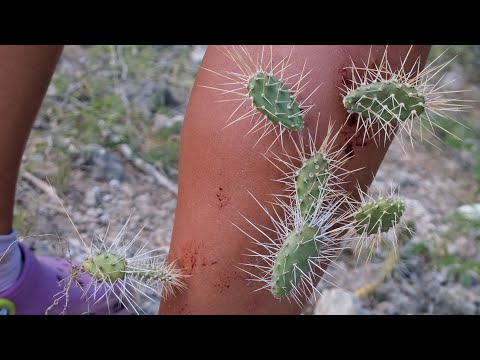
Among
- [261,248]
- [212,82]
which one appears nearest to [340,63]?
[212,82]

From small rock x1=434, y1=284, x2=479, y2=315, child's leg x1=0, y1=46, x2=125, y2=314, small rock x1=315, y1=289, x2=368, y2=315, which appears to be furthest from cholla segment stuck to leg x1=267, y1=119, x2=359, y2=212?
small rock x1=434, y1=284, x2=479, y2=315

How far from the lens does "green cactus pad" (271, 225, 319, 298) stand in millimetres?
871

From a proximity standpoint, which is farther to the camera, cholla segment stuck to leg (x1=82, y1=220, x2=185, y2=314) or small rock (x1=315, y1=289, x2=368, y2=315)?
small rock (x1=315, y1=289, x2=368, y2=315)

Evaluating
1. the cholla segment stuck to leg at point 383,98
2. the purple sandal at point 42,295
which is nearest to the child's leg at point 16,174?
the purple sandal at point 42,295

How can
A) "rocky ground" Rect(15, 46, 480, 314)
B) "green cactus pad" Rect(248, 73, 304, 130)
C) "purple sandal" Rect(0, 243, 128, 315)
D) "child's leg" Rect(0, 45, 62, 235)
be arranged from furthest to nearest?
1. "rocky ground" Rect(15, 46, 480, 314)
2. "purple sandal" Rect(0, 243, 128, 315)
3. "child's leg" Rect(0, 45, 62, 235)
4. "green cactus pad" Rect(248, 73, 304, 130)

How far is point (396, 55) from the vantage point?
94 centimetres

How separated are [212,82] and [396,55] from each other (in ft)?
0.90

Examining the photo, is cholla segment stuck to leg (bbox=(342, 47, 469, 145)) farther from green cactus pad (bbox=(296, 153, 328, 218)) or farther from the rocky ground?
the rocky ground

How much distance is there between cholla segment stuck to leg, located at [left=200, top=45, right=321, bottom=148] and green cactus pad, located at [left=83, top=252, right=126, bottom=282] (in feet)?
0.85

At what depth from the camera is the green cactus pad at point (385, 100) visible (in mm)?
874

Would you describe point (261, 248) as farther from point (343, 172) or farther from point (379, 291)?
point (379, 291)

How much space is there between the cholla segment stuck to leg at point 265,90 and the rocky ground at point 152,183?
637mm

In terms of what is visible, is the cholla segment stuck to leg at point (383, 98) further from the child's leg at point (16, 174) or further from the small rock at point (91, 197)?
the small rock at point (91, 197)

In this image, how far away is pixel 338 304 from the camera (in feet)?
4.68
